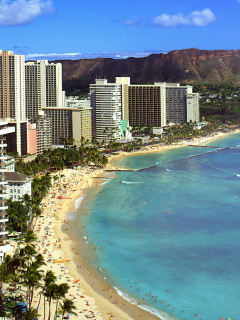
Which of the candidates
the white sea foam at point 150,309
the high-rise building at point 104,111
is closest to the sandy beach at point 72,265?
the white sea foam at point 150,309

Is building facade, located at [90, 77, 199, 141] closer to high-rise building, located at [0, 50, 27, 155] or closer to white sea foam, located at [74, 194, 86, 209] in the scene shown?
high-rise building, located at [0, 50, 27, 155]

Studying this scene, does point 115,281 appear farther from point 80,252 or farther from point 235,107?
point 235,107

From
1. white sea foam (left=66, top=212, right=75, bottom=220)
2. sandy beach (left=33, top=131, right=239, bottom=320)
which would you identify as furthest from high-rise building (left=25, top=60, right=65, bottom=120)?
white sea foam (left=66, top=212, right=75, bottom=220)

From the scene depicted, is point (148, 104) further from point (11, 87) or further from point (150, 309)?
point (150, 309)

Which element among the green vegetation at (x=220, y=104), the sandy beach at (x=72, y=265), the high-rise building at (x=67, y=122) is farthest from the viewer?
the green vegetation at (x=220, y=104)

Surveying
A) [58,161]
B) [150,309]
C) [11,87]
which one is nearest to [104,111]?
[11,87]

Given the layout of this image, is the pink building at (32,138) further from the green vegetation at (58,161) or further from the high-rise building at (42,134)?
the green vegetation at (58,161)
